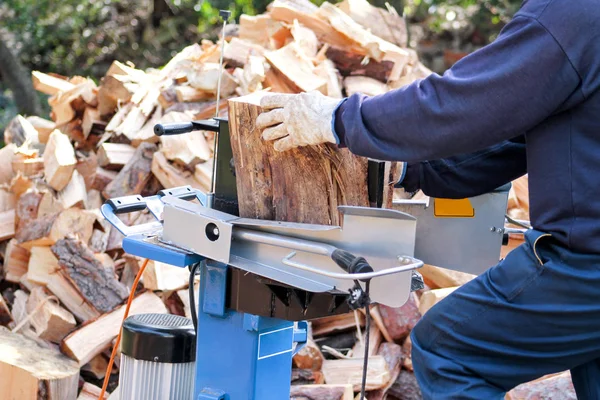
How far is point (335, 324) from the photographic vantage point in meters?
3.45

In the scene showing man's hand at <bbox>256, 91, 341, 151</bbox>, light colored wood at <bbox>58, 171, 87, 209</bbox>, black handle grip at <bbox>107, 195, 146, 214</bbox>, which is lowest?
light colored wood at <bbox>58, 171, 87, 209</bbox>

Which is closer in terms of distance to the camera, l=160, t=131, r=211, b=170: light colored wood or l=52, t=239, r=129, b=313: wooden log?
l=52, t=239, r=129, b=313: wooden log

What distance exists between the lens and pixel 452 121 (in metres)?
1.75

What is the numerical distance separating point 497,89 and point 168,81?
9.85ft

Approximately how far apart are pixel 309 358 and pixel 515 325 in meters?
1.54

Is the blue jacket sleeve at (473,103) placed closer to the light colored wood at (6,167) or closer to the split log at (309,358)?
the split log at (309,358)

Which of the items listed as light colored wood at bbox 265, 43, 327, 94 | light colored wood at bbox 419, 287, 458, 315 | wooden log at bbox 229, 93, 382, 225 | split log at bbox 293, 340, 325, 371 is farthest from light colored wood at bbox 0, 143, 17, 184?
wooden log at bbox 229, 93, 382, 225

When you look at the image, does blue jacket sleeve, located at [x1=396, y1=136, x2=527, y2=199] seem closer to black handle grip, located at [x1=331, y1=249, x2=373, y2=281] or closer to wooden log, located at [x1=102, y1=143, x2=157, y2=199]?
black handle grip, located at [x1=331, y1=249, x2=373, y2=281]

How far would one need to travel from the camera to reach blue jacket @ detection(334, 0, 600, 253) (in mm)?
1667

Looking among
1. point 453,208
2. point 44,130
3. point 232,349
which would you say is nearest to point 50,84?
point 44,130

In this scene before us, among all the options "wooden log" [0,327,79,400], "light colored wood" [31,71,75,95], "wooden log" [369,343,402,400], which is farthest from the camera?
"light colored wood" [31,71,75,95]

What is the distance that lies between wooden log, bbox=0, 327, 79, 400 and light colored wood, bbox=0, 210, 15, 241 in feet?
2.53

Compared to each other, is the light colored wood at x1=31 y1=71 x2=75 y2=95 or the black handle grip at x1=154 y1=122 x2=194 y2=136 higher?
the black handle grip at x1=154 y1=122 x2=194 y2=136

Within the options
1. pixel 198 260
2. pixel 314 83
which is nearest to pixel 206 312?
pixel 198 260
